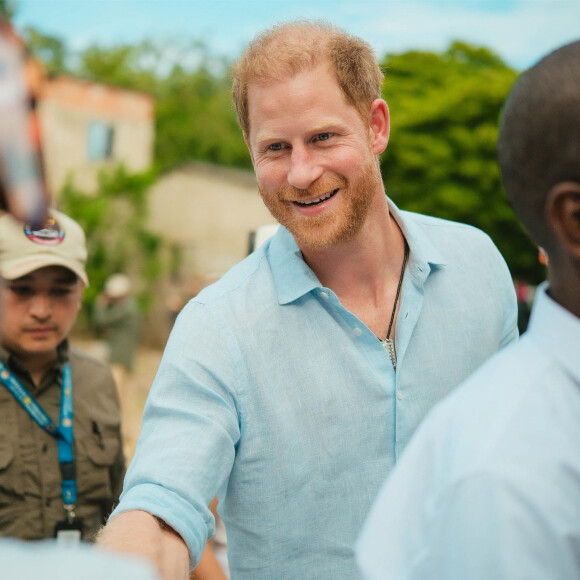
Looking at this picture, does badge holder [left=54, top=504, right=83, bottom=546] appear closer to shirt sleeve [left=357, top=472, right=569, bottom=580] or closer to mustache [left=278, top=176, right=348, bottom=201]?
mustache [left=278, top=176, right=348, bottom=201]

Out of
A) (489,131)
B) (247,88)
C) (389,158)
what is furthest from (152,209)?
(247,88)

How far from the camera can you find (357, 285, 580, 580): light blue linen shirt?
996 mm

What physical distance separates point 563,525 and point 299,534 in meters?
1.14

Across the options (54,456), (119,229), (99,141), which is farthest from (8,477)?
(99,141)

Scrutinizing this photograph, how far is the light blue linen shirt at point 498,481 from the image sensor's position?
100cm

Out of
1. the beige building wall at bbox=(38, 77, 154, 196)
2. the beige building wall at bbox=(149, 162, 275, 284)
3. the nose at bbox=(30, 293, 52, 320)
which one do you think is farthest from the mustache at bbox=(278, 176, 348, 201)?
the beige building wall at bbox=(149, 162, 275, 284)

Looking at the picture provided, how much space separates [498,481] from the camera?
1008 mm

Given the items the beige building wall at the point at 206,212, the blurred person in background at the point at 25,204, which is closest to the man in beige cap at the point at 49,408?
the blurred person in background at the point at 25,204

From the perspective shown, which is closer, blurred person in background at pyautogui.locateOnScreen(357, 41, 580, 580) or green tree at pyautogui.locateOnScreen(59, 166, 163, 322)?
blurred person in background at pyautogui.locateOnScreen(357, 41, 580, 580)

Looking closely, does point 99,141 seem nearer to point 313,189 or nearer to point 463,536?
point 313,189

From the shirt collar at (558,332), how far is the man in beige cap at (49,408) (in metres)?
2.14

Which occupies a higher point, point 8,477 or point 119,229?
point 8,477

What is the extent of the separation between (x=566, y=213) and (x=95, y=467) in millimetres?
2411

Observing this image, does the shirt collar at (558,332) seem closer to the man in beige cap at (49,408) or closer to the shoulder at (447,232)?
the shoulder at (447,232)
